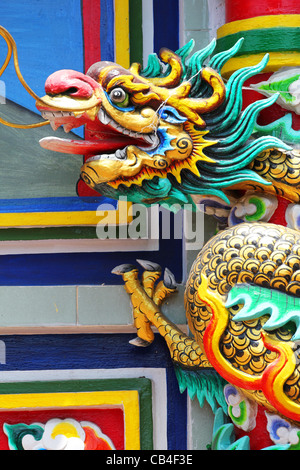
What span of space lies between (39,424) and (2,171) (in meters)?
0.70

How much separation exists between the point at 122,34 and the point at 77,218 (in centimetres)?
53

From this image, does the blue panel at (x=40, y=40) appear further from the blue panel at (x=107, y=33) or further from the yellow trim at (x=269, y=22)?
the yellow trim at (x=269, y=22)

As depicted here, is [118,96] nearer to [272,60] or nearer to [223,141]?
[223,141]

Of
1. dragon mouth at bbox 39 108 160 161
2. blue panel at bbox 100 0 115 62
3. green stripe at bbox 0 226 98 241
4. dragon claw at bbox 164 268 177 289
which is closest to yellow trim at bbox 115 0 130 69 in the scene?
blue panel at bbox 100 0 115 62

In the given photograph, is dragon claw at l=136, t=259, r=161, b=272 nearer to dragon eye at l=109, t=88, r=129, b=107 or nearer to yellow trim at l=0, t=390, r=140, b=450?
yellow trim at l=0, t=390, r=140, b=450

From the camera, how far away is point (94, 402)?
6.62ft

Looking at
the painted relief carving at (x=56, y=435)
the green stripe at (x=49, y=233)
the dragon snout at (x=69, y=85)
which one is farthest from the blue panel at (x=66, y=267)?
the dragon snout at (x=69, y=85)

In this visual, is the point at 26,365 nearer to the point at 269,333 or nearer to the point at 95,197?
the point at 95,197

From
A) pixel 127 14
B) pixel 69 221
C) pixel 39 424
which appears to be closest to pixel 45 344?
pixel 39 424

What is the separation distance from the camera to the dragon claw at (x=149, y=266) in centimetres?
201

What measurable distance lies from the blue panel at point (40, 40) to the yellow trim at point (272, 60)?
0.47 metres

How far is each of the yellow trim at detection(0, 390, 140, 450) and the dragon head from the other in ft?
1.81

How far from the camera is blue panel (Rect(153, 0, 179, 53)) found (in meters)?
2.10

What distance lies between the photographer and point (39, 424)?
2021 millimetres
